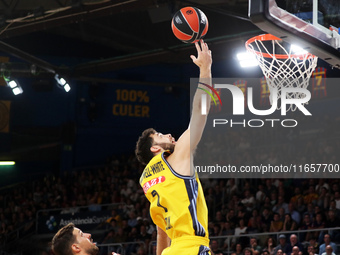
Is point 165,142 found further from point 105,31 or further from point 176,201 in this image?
point 105,31

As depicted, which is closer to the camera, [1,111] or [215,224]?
[215,224]

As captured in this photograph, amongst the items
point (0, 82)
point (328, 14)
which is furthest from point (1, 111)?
point (328, 14)

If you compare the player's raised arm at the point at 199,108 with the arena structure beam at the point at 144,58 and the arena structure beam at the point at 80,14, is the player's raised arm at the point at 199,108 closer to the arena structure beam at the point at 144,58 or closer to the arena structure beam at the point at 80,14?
the arena structure beam at the point at 80,14

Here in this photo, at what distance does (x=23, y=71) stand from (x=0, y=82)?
4.09 metres

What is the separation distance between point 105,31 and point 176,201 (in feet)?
58.3

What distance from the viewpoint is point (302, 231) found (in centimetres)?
1111

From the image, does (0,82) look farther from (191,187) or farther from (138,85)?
(191,187)

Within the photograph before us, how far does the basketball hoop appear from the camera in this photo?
8133 mm

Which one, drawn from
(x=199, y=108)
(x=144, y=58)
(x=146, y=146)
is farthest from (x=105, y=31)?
(x=199, y=108)

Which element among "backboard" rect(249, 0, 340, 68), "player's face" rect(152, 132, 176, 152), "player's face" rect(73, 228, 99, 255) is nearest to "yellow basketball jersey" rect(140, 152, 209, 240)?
"player's face" rect(152, 132, 176, 152)

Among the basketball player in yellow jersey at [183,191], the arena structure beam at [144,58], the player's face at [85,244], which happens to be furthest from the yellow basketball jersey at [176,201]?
the arena structure beam at [144,58]

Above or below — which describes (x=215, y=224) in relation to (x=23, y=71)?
below

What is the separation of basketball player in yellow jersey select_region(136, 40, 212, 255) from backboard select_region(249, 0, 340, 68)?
1.56 meters

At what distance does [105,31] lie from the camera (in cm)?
2136
